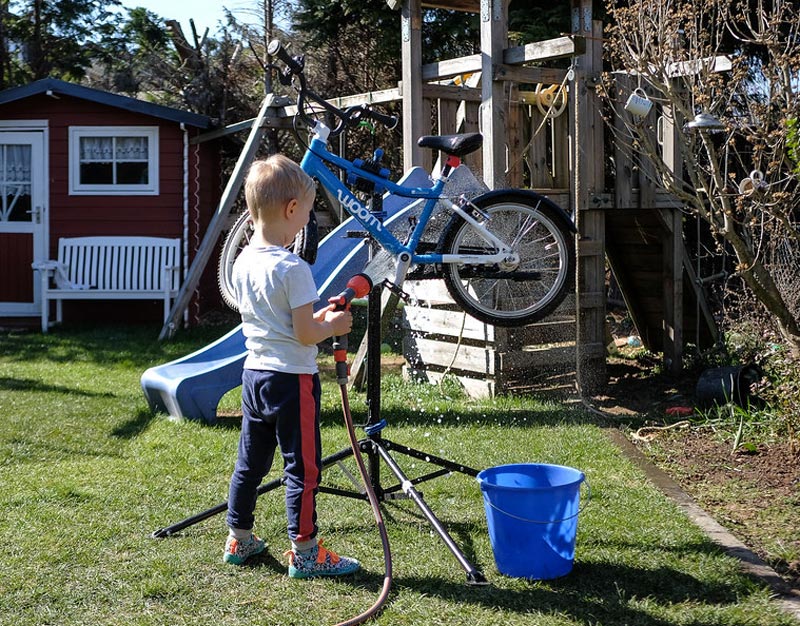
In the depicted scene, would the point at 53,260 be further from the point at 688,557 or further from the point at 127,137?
the point at 688,557

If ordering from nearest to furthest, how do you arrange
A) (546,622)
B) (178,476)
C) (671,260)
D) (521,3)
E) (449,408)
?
(546,622) < (178,476) < (449,408) < (671,260) < (521,3)

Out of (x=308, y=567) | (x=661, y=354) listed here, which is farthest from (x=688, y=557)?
(x=661, y=354)

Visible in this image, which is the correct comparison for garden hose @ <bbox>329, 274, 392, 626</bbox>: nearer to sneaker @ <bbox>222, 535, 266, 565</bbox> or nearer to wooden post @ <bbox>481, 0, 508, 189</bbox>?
sneaker @ <bbox>222, 535, 266, 565</bbox>

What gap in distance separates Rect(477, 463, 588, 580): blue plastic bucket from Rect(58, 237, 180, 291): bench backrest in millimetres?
8303

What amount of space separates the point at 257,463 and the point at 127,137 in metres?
8.84

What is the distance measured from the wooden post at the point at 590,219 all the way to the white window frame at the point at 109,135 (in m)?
6.11

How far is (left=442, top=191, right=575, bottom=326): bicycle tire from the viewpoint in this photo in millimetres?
5020

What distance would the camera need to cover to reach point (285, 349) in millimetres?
3383

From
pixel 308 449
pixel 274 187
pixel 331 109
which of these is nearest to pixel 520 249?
pixel 331 109

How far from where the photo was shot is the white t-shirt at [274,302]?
331 centimetres

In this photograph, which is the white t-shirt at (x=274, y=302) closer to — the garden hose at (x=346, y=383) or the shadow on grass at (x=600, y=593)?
the garden hose at (x=346, y=383)

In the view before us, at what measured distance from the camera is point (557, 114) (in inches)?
269

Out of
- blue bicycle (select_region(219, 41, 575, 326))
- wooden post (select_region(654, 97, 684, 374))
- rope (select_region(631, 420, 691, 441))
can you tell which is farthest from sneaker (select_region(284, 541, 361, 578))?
wooden post (select_region(654, 97, 684, 374))

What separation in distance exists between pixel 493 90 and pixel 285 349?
11.9 feet
